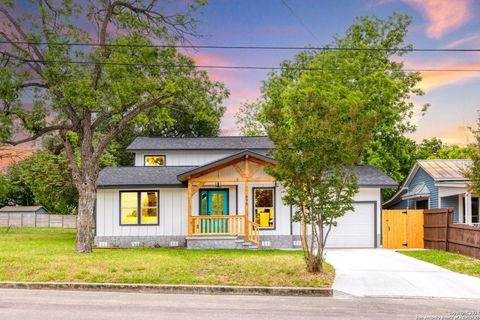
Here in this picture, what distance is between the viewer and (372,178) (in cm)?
2716

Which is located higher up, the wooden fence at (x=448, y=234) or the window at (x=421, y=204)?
the window at (x=421, y=204)

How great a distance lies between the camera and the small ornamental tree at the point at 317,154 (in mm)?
14430

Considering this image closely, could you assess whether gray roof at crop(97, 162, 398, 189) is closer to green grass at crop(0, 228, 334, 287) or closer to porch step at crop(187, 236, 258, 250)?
porch step at crop(187, 236, 258, 250)

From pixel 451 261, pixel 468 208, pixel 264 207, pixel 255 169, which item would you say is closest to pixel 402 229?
pixel 468 208

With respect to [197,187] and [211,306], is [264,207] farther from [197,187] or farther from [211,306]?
[211,306]

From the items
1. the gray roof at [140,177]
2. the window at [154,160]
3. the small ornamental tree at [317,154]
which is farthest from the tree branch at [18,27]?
the window at [154,160]

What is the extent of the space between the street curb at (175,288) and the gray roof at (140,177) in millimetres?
12351

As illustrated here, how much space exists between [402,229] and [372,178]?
9.34 ft

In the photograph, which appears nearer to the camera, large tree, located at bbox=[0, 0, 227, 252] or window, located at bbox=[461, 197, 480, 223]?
large tree, located at bbox=[0, 0, 227, 252]

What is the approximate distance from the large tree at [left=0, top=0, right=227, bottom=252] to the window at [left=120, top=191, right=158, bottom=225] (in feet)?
13.5

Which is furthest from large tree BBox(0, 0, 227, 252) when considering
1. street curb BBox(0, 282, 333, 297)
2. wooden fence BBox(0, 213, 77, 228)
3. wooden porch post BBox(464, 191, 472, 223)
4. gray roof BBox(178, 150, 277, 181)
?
wooden fence BBox(0, 213, 77, 228)

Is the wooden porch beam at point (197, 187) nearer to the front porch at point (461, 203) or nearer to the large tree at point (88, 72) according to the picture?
the large tree at point (88, 72)

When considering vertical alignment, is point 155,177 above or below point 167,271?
above

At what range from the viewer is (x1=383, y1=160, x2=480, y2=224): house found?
88.2 ft
